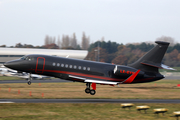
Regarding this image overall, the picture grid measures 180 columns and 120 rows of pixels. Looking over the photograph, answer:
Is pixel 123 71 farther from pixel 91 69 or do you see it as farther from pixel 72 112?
pixel 72 112

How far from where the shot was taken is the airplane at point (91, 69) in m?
36.1

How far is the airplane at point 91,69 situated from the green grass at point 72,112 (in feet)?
16.0

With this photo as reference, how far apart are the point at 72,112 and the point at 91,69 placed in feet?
33.0

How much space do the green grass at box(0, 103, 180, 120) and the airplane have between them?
489 centimetres

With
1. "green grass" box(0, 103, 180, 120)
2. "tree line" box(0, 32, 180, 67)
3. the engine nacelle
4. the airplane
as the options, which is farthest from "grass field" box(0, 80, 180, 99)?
"tree line" box(0, 32, 180, 67)

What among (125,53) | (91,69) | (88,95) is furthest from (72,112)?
(125,53)

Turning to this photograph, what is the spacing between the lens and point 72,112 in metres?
28.7

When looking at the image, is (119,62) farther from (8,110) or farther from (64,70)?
(8,110)

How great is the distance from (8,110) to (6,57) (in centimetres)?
6951

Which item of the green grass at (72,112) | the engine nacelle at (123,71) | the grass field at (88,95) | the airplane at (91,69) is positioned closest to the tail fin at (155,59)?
the airplane at (91,69)

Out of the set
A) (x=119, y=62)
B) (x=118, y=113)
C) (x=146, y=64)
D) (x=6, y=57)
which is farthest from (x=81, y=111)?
(x=119, y=62)

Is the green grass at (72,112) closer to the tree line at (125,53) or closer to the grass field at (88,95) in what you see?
the grass field at (88,95)

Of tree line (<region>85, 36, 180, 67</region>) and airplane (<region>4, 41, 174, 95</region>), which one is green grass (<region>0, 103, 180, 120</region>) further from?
tree line (<region>85, 36, 180, 67</region>)

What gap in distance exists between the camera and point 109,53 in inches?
5866
